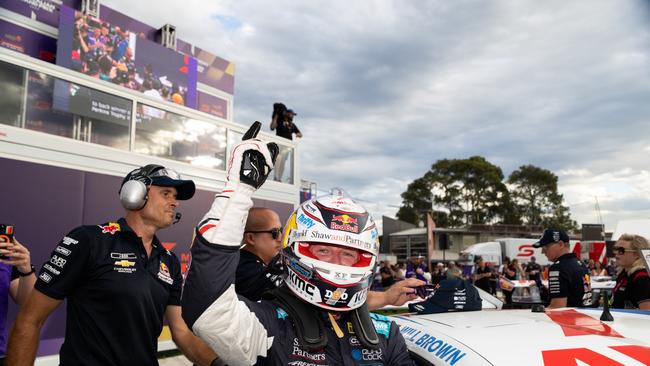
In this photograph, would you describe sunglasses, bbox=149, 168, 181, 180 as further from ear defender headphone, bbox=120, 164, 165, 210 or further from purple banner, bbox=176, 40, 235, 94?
purple banner, bbox=176, 40, 235, 94

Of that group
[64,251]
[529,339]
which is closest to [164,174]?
[64,251]

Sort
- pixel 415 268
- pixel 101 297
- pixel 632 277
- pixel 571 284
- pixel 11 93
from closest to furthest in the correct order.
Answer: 1. pixel 101 297
2. pixel 632 277
3. pixel 571 284
4. pixel 11 93
5. pixel 415 268

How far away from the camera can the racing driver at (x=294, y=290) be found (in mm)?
1319

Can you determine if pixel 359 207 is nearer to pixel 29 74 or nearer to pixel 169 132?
pixel 29 74

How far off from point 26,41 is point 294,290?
16100mm

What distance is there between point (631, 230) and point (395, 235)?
32404 mm

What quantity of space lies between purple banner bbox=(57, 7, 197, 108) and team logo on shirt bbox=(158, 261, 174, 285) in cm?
1104

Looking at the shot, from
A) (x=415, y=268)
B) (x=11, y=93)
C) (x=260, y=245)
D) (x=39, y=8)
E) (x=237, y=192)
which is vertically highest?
(x=39, y=8)

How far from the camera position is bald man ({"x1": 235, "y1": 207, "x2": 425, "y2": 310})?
252 centimetres

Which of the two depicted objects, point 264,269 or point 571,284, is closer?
point 264,269

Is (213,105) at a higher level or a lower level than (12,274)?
higher

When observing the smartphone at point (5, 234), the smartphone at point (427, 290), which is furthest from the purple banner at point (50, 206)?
the smartphone at point (427, 290)

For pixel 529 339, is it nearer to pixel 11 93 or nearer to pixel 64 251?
pixel 64 251

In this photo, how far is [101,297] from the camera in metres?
2.16
